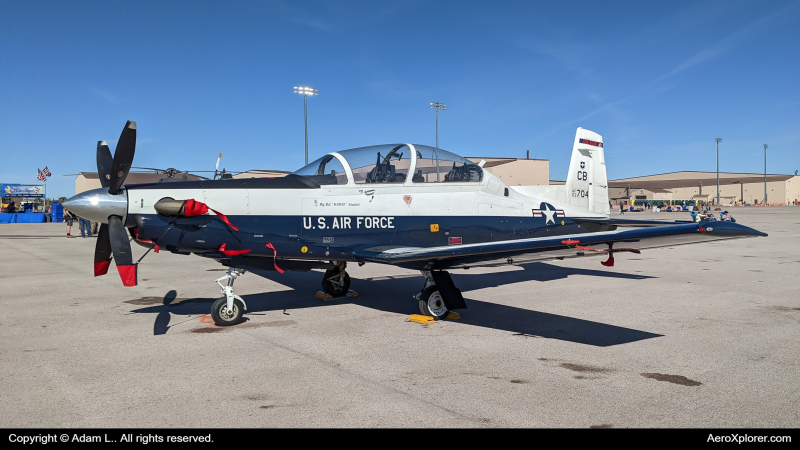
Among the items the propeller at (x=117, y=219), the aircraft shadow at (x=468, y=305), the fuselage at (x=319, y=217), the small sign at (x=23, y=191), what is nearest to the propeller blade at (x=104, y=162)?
the propeller at (x=117, y=219)

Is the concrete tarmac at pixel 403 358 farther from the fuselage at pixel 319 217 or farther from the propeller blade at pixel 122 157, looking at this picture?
the propeller blade at pixel 122 157

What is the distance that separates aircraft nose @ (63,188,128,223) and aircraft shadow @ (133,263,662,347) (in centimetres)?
160

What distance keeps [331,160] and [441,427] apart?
4.49m

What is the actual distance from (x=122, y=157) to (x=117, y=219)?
737mm

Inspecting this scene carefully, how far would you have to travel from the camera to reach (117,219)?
568cm

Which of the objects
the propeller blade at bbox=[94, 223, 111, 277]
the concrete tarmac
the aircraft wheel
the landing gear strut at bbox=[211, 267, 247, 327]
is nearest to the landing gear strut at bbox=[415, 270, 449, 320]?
the aircraft wheel

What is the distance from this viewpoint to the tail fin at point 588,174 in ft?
32.4

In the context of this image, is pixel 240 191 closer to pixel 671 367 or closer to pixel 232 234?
pixel 232 234

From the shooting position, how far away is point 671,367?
15.3 ft

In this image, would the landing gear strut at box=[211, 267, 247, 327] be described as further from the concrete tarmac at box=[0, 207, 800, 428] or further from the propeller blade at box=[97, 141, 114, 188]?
the propeller blade at box=[97, 141, 114, 188]

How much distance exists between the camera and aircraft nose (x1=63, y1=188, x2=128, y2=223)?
18.1 ft

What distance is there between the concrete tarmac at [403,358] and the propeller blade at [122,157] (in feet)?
6.13

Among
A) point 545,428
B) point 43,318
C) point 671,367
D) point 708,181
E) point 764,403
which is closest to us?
point 545,428
